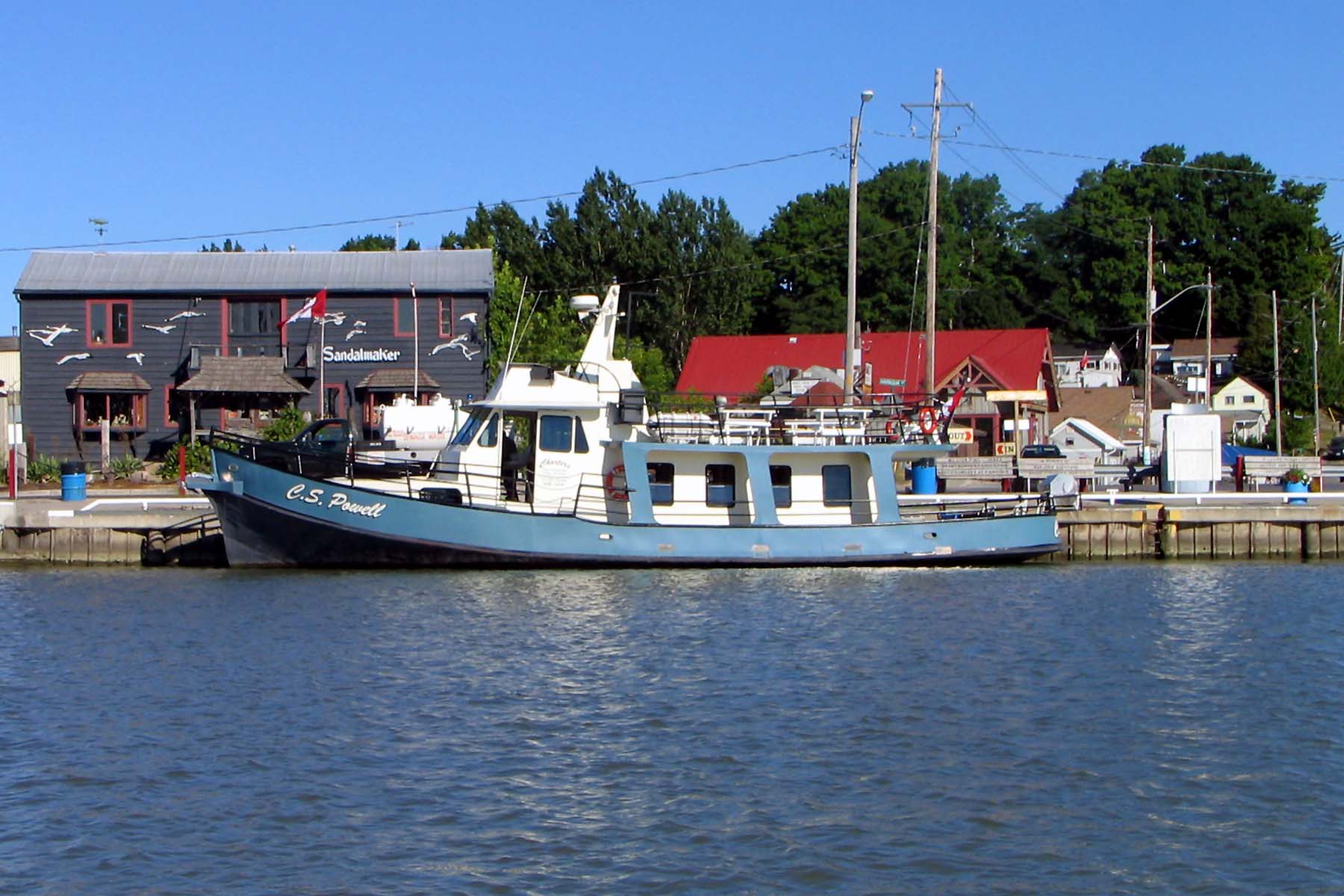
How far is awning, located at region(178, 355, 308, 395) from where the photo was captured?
43250 mm

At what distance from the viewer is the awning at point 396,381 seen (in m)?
44.8

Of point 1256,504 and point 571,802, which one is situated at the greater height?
point 1256,504

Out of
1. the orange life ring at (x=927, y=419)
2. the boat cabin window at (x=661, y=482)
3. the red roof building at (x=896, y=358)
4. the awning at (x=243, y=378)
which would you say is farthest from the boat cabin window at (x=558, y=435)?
the red roof building at (x=896, y=358)

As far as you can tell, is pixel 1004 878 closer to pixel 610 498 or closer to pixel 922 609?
pixel 922 609

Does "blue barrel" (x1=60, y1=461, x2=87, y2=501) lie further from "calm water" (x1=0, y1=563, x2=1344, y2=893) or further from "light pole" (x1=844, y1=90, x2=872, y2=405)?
"light pole" (x1=844, y1=90, x2=872, y2=405)

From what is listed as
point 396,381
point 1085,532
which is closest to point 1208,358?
point 396,381

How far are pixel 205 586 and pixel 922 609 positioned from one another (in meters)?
11.5

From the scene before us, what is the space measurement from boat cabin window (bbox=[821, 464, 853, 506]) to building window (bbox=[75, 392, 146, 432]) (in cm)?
2498

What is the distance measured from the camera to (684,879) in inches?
452

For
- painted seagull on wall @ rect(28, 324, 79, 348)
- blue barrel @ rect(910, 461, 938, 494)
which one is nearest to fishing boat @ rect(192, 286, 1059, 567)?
blue barrel @ rect(910, 461, 938, 494)

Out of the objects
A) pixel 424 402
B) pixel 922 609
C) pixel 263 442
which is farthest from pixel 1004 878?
pixel 424 402

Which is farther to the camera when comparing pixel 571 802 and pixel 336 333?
pixel 336 333

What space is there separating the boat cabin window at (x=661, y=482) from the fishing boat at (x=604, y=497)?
29 mm

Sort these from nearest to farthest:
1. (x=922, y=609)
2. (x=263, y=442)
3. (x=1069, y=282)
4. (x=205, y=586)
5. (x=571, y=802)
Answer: (x=571, y=802), (x=922, y=609), (x=205, y=586), (x=263, y=442), (x=1069, y=282)
